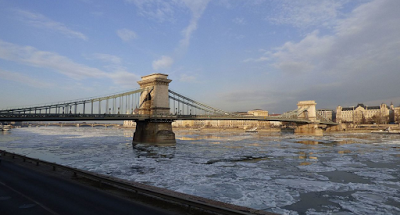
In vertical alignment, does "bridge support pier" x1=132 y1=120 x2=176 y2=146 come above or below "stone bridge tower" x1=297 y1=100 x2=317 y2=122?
below

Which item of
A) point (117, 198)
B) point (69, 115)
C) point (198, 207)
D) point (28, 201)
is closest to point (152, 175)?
point (117, 198)

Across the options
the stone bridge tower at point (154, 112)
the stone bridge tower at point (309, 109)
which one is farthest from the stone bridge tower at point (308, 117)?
the stone bridge tower at point (154, 112)

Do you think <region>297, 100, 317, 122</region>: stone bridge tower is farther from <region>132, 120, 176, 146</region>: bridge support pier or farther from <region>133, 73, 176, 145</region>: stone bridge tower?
<region>132, 120, 176, 146</region>: bridge support pier

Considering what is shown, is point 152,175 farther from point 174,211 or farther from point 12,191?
point 174,211

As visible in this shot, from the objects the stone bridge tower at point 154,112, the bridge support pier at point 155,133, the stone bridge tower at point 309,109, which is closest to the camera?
the bridge support pier at point 155,133

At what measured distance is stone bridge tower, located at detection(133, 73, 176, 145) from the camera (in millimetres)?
49906

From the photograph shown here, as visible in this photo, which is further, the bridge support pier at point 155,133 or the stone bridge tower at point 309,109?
the stone bridge tower at point 309,109

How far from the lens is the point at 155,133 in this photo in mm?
50000

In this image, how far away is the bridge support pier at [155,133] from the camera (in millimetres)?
49469

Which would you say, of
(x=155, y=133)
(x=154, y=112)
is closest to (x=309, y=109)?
(x=154, y=112)

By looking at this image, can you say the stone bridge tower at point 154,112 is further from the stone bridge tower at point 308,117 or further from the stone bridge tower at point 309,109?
the stone bridge tower at point 309,109

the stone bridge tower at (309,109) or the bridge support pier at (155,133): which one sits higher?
the stone bridge tower at (309,109)

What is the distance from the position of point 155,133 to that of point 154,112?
463 cm

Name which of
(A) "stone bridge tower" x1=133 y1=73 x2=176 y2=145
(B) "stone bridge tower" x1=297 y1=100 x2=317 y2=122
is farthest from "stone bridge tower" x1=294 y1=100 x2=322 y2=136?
(A) "stone bridge tower" x1=133 y1=73 x2=176 y2=145
